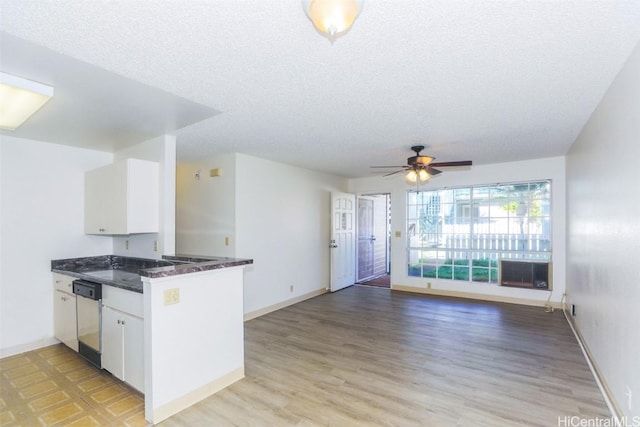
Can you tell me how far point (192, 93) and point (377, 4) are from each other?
1.59 meters

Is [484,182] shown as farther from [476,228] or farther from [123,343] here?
[123,343]

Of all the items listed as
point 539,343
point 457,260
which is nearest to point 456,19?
point 539,343

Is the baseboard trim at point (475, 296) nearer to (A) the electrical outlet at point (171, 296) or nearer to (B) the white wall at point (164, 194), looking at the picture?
(B) the white wall at point (164, 194)

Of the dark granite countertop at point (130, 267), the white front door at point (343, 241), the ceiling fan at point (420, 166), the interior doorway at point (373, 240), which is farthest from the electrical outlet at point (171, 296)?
the interior doorway at point (373, 240)

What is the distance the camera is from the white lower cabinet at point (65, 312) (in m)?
3.21

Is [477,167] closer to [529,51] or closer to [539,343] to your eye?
[539,343]

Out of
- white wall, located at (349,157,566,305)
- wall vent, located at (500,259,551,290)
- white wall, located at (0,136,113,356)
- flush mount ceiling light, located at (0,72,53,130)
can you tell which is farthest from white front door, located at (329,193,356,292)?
flush mount ceiling light, located at (0,72,53,130)

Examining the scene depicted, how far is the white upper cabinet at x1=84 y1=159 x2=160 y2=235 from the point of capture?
3.21 meters

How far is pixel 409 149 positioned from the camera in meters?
4.26

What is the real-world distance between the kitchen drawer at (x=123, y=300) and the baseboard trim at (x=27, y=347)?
155 cm

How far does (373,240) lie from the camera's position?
26.5 ft

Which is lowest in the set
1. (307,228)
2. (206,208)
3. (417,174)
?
(307,228)

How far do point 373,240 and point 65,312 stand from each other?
20.6 feet

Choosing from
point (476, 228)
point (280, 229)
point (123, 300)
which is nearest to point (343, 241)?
point (280, 229)
